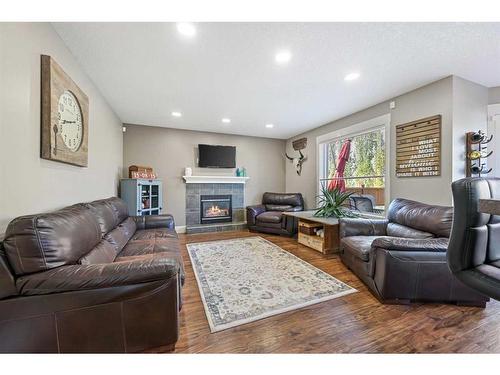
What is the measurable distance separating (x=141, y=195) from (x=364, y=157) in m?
4.23

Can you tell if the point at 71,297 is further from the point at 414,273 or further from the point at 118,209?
the point at 414,273

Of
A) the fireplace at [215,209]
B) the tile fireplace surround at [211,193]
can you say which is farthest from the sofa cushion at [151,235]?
the fireplace at [215,209]

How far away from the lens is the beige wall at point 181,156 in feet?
14.7

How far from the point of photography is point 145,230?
120 inches

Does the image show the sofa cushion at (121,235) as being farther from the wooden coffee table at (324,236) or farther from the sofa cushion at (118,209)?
the wooden coffee table at (324,236)

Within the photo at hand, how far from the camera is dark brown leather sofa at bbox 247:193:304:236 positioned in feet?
14.1

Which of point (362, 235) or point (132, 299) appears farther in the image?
point (362, 235)

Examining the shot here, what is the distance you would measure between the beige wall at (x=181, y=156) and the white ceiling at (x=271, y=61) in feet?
3.47

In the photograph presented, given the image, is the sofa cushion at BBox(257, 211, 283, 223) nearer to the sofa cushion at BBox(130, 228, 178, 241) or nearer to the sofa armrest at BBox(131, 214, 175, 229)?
the sofa armrest at BBox(131, 214, 175, 229)

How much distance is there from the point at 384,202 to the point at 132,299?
365cm

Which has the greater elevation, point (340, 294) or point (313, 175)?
point (313, 175)
